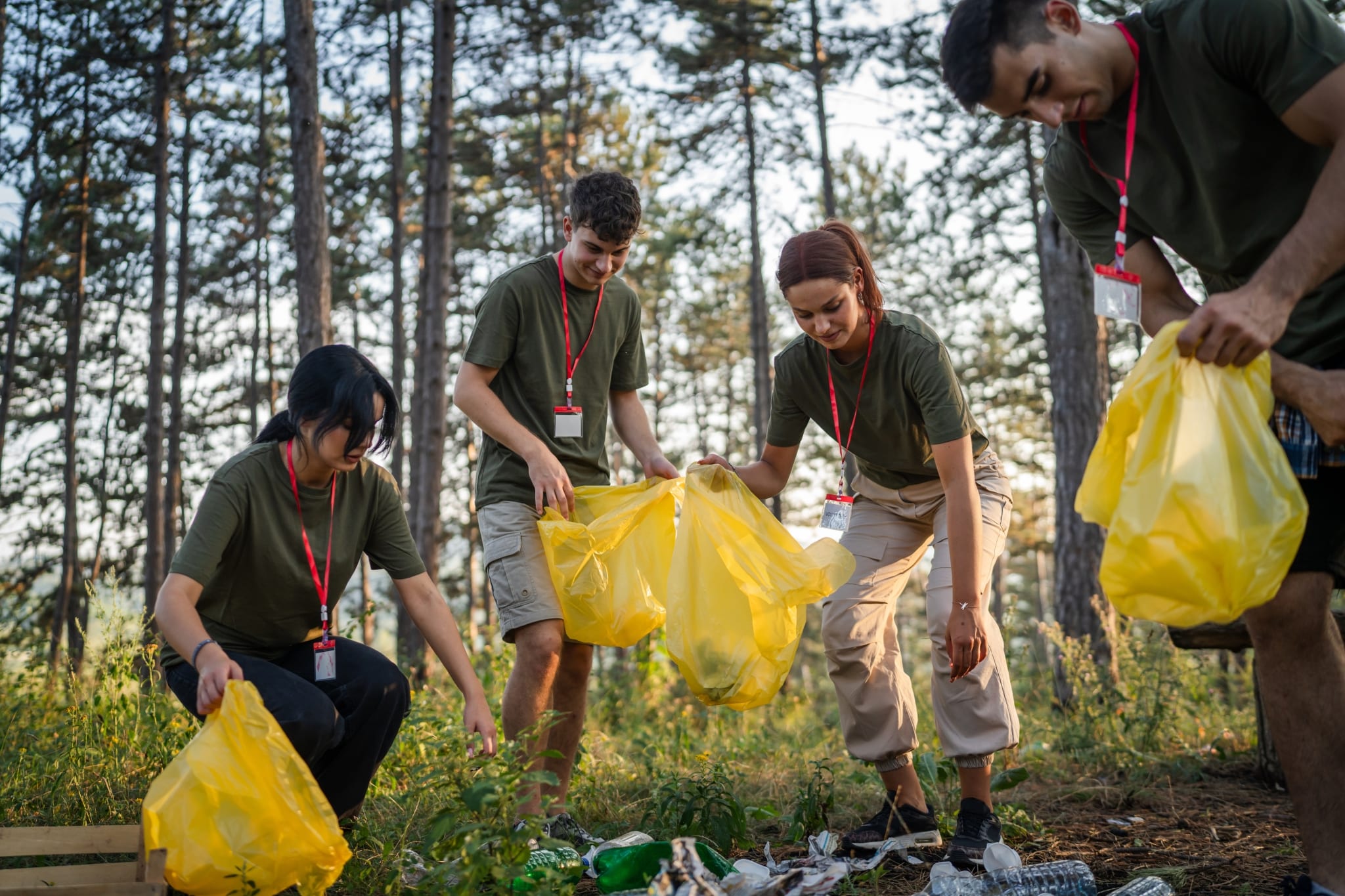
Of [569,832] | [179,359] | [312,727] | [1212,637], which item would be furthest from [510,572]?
[179,359]

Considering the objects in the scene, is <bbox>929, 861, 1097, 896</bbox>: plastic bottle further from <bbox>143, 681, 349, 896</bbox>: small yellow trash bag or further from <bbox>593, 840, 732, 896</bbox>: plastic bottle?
<bbox>143, 681, 349, 896</bbox>: small yellow trash bag

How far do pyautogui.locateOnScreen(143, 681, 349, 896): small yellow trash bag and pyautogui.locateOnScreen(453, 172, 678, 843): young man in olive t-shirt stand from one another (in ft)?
2.91

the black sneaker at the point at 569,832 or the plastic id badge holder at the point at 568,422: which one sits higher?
the plastic id badge holder at the point at 568,422

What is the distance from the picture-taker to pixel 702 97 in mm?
13188

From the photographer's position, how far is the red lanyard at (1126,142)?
1.96 m

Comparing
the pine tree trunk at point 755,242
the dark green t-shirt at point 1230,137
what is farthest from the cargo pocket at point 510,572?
the pine tree trunk at point 755,242

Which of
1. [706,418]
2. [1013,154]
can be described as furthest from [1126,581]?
[706,418]

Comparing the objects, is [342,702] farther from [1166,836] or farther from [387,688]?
[1166,836]

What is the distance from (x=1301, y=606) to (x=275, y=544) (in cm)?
255

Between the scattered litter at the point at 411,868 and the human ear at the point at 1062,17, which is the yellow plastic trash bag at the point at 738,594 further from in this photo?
the human ear at the point at 1062,17

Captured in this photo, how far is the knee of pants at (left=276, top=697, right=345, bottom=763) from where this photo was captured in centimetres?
266

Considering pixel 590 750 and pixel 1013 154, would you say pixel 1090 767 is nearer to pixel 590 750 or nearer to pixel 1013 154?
pixel 590 750

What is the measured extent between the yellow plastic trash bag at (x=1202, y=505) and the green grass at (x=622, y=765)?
48.0 inches

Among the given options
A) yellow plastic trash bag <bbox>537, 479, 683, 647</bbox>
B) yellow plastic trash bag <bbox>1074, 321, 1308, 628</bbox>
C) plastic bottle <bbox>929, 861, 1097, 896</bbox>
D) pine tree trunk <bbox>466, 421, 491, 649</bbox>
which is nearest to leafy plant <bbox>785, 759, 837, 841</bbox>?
yellow plastic trash bag <bbox>537, 479, 683, 647</bbox>
